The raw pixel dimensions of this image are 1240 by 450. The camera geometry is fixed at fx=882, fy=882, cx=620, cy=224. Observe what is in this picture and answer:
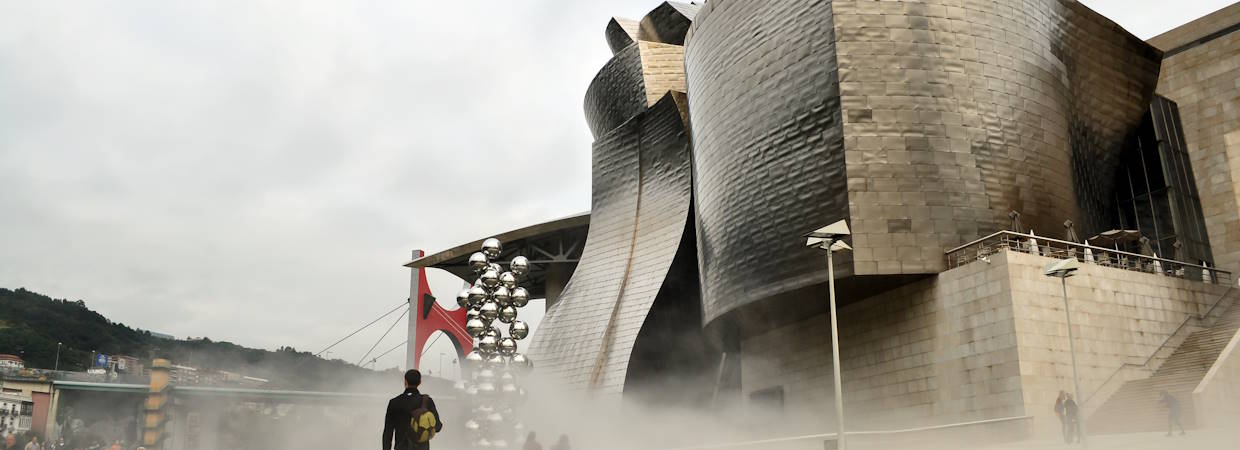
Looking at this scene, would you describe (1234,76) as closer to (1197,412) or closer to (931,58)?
(931,58)

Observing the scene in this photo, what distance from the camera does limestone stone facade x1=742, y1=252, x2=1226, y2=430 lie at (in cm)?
1488

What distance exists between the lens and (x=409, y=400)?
220 inches

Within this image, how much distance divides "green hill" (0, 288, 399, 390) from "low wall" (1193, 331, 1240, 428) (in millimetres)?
31125

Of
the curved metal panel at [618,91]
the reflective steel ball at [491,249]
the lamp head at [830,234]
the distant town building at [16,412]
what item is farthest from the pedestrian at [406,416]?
the distant town building at [16,412]

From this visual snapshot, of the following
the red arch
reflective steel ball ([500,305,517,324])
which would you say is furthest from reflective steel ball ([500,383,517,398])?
the red arch

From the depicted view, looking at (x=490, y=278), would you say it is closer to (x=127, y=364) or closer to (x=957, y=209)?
(x=957, y=209)

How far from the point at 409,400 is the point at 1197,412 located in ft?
42.9

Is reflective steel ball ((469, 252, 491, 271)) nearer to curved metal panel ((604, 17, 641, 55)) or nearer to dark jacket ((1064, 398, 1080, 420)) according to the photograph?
dark jacket ((1064, 398, 1080, 420))

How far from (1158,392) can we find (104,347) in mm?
45968

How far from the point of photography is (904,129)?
1745cm

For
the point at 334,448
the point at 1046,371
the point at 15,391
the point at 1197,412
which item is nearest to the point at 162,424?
the point at 334,448

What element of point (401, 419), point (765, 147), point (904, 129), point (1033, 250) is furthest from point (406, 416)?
point (765, 147)

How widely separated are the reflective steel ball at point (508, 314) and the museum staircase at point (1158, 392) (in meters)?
10.2

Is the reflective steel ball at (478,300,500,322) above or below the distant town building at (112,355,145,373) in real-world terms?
below
